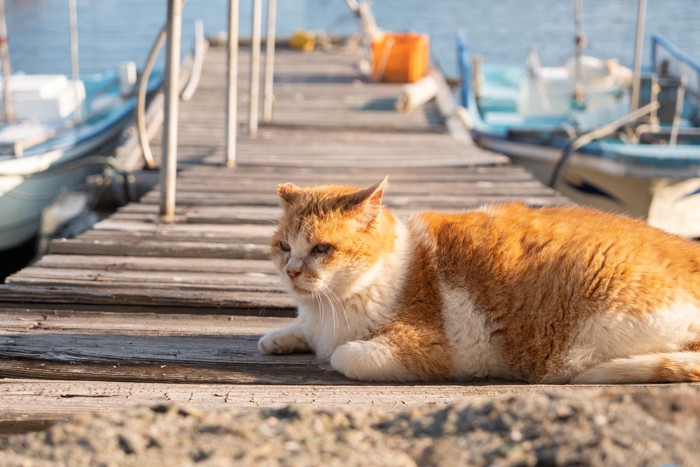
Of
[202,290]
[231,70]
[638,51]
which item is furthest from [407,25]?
[202,290]

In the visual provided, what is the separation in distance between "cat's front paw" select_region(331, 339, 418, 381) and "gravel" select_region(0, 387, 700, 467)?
811 millimetres

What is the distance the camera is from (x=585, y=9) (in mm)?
25250

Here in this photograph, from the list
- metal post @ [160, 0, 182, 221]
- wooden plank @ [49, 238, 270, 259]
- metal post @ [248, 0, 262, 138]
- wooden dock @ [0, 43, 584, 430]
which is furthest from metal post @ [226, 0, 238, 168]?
wooden plank @ [49, 238, 270, 259]

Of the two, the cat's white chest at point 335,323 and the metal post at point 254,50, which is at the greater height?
the metal post at point 254,50

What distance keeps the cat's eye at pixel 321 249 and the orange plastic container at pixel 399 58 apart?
915 centimetres

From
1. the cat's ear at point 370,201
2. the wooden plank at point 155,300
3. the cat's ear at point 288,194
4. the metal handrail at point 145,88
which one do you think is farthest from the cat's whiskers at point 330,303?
the metal handrail at point 145,88

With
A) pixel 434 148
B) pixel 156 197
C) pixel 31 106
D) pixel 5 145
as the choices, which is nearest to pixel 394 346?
pixel 156 197

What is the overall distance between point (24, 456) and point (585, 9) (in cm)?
2570

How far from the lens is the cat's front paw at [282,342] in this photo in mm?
3170

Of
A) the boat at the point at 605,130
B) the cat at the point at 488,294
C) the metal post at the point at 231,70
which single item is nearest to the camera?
the cat at the point at 488,294

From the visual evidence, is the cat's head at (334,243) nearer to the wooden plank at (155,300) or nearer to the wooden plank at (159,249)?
the wooden plank at (155,300)

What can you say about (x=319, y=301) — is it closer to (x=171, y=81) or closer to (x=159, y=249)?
(x=159, y=249)

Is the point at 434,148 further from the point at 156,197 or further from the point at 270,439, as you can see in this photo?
the point at 270,439

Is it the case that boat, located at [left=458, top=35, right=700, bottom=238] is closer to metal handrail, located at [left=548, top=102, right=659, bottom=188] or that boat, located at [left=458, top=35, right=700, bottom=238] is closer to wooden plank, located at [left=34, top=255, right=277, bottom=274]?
metal handrail, located at [left=548, top=102, right=659, bottom=188]
